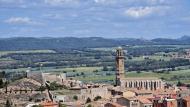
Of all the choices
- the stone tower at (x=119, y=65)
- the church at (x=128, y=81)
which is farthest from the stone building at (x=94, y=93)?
the stone tower at (x=119, y=65)

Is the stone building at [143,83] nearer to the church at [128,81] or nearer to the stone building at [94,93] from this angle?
the church at [128,81]

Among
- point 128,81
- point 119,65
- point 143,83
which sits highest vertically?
point 119,65

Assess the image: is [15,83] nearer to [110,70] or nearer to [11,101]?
[11,101]

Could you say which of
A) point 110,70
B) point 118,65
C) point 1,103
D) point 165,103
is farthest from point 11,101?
point 110,70

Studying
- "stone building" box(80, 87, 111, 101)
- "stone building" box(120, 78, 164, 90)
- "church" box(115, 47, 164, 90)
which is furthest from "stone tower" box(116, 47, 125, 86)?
"stone building" box(80, 87, 111, 101)

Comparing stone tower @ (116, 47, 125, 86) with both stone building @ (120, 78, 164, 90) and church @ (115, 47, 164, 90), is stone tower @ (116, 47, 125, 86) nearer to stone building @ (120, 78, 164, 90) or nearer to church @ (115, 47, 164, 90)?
church @ (115, 47, 164, 90)

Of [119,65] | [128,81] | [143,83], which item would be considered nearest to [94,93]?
[119,65]

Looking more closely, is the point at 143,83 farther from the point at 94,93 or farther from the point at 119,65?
the point at 94,93

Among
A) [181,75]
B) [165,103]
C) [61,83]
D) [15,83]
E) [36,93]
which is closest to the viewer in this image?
[165,103]
